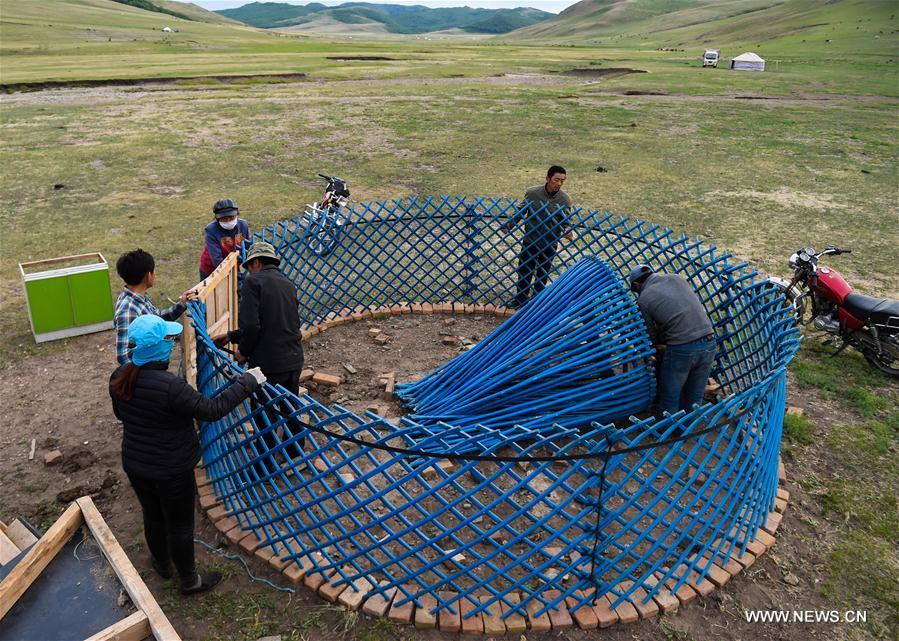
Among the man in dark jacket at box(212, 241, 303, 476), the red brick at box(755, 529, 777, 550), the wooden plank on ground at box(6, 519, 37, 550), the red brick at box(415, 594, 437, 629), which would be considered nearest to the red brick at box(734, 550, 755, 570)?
the red brick at box(755, 529, 777, 550)

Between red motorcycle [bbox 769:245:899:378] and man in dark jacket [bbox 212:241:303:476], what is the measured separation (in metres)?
4.01

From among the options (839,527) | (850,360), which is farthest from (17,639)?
(850,360)

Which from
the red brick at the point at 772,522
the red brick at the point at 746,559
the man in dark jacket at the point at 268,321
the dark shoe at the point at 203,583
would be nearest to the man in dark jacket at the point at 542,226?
the man in dark jacket at the point at 268,321

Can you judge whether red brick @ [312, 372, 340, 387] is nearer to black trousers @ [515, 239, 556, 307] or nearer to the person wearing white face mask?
the person wearing white face mask

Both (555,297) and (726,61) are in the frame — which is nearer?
(555,297)

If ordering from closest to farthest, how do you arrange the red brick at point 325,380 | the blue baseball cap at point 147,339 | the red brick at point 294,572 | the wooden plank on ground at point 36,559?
the wooden plank on ground at point 36,559 < the blue baseball cap at point 147,339 < the red brick at point 294,572 < the red brick at point 325,380

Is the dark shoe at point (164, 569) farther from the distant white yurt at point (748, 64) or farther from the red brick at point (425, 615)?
the distant white yurt at point (748, 64)

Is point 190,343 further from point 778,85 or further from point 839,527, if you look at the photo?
point 778,85

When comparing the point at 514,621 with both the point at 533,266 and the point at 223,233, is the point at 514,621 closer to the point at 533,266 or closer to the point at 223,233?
the point at 223,233

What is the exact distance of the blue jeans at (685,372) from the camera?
4.35 meters

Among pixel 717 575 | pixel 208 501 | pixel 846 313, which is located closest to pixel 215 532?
pixel 208 501

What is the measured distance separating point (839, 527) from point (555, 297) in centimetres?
240

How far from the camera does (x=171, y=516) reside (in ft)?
10.5

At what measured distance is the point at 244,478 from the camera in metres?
3.99
